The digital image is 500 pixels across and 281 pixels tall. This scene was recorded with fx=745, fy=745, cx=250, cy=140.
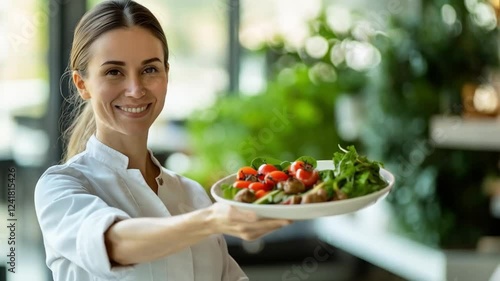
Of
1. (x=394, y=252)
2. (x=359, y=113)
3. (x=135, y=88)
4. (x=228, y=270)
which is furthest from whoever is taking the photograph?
(x=359, y=113)

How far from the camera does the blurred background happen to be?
129 inches

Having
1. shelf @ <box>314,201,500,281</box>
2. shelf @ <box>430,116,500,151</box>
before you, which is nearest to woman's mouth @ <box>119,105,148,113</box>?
shelf @ <box>314,201,500,281</box>

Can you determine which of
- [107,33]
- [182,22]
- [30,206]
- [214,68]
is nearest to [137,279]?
[107,33]

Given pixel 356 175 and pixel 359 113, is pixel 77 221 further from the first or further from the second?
pixel 359 113

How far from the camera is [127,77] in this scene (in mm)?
806

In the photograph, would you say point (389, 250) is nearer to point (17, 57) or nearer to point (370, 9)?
point (370, 9)

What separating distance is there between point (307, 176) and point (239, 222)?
136mm

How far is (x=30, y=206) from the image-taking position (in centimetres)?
240

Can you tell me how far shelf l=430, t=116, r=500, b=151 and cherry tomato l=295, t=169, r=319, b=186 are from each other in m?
2.59

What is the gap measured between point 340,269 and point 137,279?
306 cm

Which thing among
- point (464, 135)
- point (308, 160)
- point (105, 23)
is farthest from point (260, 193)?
point (464, 135)

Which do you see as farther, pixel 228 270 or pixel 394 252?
pixel 394 252

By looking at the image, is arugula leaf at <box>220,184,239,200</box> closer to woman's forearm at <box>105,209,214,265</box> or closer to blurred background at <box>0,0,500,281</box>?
woman's forearm at <box>105,209,214,265</box>

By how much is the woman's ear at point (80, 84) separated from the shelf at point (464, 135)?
8.65ft
